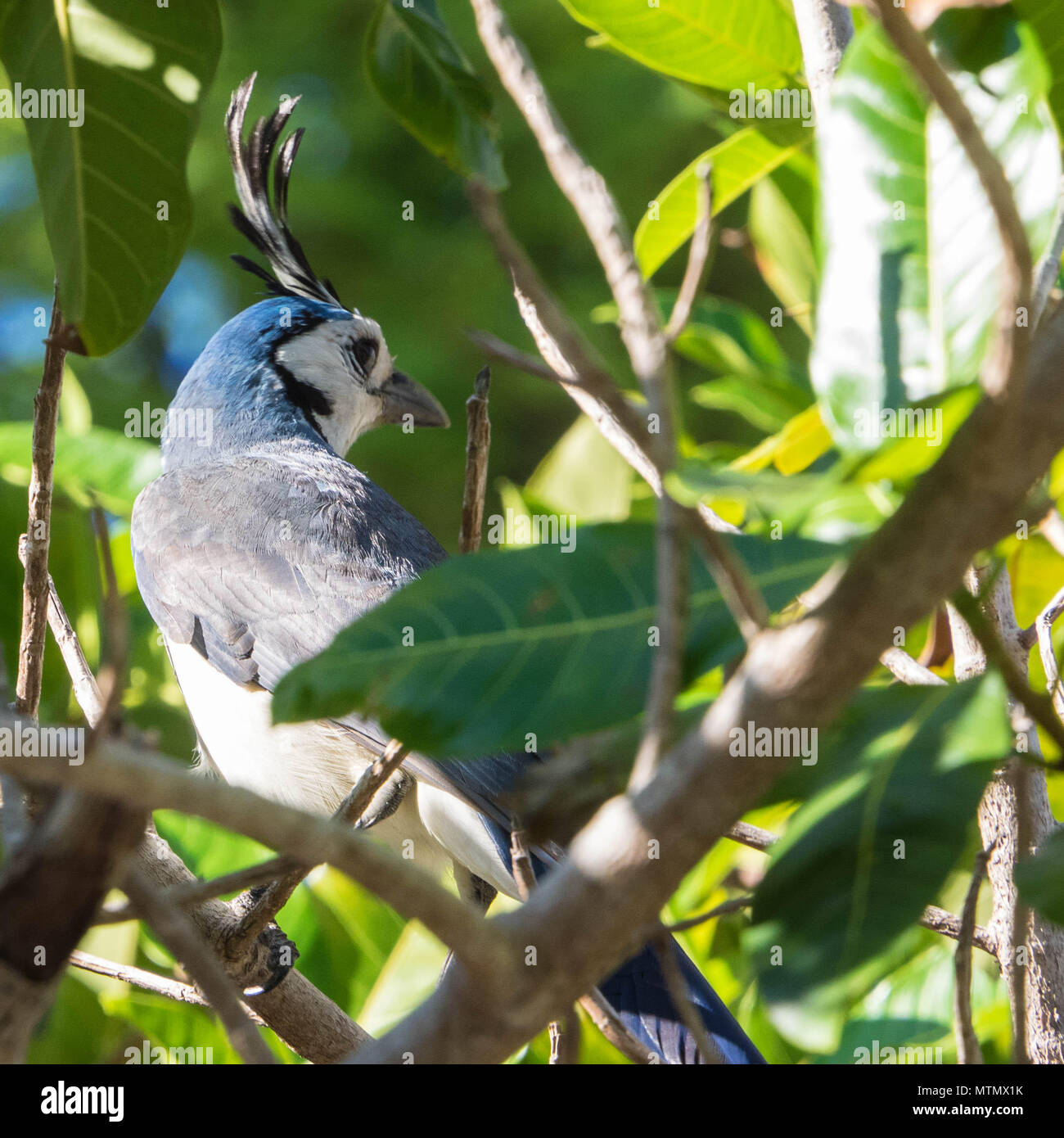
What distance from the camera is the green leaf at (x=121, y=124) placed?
94cm

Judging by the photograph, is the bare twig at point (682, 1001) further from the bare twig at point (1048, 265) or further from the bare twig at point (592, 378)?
the bare twig at point (1048, 265)

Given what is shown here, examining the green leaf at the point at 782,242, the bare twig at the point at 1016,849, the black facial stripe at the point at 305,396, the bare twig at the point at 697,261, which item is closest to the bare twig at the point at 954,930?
the bare twig at the point at 1016,849

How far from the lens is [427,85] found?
1020 millimetres

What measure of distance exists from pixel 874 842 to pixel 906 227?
34cm

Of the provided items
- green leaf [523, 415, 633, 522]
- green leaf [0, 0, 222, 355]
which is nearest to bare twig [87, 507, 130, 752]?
green leaf [0, 0, 222, 355]

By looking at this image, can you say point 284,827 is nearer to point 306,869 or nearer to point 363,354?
point 306,869

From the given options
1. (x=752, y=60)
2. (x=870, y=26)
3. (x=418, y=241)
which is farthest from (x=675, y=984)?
(x=418, y=241)

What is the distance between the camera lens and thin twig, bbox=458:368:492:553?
1166mm

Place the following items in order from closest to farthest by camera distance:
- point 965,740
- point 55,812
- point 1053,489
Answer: point 55,812
point 965,740
point 1053,489

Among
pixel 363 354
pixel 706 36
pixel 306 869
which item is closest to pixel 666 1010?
pixel 306 869

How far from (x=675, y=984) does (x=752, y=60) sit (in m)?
0.94

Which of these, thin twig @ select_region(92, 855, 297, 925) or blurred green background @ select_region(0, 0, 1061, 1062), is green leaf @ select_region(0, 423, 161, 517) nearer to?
blurred green background @ select_region(0, 0, 1061, 1062)

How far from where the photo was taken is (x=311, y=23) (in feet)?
16.0
